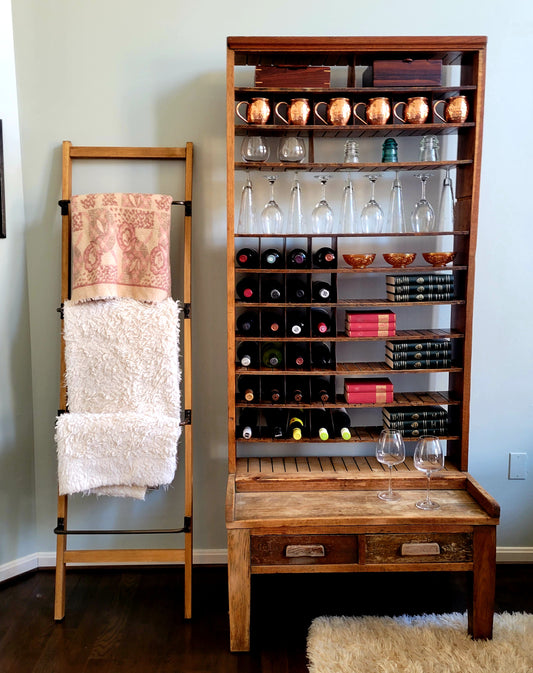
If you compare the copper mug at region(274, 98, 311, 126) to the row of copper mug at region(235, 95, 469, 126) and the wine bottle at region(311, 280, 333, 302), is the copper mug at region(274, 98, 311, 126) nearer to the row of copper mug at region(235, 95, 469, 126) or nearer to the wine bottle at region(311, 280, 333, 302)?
the row of copper mug at region(235, 95, 469, 126)

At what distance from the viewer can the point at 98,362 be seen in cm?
252

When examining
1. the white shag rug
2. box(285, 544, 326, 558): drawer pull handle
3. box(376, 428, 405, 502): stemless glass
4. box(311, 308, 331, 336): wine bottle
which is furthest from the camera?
box(311, 308, 331, 336): wine bottle

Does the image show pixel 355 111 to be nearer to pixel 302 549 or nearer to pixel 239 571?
pixel 302 549

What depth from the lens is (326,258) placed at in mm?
2479

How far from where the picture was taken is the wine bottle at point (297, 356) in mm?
2535

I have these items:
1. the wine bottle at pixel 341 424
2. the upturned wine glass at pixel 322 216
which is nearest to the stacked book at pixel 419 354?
the wine bottle at pixel 341 424

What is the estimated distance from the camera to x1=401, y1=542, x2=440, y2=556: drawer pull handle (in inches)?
87.0

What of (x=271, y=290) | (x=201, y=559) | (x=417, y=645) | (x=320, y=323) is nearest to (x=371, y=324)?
(x=320, y=323)

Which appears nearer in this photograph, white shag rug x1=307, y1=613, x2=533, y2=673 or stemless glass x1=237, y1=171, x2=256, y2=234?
white shag rug x1=307, y1=613, x2=533, y2=673

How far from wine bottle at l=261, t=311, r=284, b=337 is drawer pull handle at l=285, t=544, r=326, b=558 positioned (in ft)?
2.65

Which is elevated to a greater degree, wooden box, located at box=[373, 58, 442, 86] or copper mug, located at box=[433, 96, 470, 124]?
wooden box, located at box=[373, 58, 442, 86]

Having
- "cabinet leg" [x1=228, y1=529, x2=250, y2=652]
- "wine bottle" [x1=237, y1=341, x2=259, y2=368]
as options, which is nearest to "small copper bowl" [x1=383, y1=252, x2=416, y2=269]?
"wine bottle" [x1=237, y1=341, x2=259, y2=368]

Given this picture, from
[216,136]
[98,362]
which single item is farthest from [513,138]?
[98,362]

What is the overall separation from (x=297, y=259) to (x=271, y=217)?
0.65 ft
